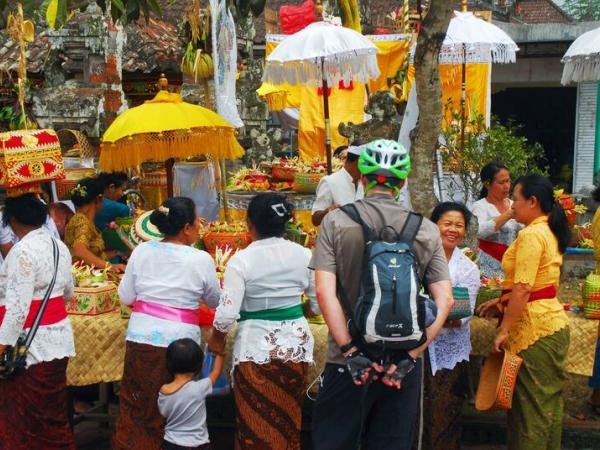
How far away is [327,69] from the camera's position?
7.62 m

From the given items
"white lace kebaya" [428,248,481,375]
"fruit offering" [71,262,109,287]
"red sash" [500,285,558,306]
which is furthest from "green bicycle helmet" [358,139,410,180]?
"fruit offering" [71,262,109,287]

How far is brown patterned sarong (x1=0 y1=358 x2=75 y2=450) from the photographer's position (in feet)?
13.9

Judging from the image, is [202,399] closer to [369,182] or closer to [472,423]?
[369,182]

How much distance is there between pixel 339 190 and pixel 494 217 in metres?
1.09

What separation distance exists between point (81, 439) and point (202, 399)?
1.69m

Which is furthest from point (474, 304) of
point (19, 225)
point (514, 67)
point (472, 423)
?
point (514, 67)

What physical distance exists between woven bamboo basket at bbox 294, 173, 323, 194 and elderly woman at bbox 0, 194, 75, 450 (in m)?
4.08

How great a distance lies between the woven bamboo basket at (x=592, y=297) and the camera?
15.3 ft

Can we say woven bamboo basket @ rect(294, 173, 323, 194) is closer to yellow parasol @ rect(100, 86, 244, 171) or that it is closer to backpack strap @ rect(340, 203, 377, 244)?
yellow parasol @ rect(100, 86, 244, 171)

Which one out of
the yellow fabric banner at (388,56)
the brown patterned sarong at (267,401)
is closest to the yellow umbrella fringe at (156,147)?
the brown patterned sarong at (267,401)

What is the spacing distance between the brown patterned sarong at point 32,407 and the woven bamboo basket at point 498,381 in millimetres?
2234

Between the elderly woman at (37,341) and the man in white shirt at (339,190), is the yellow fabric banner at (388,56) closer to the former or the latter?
the man in white shirt at (339,190)

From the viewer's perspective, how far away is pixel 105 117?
11.0 meters

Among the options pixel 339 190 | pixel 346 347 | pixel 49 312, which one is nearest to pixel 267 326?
pixel 346 347
